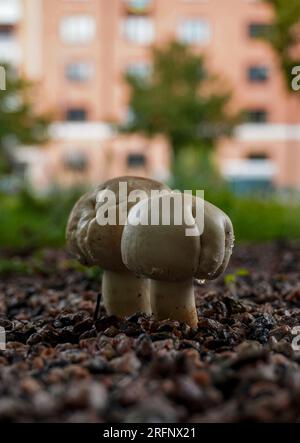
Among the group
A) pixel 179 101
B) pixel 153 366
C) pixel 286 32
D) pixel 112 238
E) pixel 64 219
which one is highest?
pixel 286 32

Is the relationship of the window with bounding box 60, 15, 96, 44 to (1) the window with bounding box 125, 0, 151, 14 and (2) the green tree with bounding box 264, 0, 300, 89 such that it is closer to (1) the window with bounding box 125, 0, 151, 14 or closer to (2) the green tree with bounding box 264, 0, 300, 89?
(1) the window with bounding box 125, 0, 151, 14

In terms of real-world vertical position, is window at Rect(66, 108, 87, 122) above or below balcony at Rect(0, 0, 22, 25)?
below

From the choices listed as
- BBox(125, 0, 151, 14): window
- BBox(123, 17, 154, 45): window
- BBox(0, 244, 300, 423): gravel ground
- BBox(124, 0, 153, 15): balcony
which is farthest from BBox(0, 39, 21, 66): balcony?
BBox(0, 244, 300, 423): gravel ground

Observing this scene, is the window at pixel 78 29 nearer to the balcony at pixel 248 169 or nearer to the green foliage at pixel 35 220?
the balcony at pixel 248 169

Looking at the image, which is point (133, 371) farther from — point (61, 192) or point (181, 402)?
point (61, 192)

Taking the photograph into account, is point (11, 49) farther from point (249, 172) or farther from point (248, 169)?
point (249, 172)

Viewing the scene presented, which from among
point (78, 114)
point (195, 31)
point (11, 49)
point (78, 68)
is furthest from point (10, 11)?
point (195, 31)
